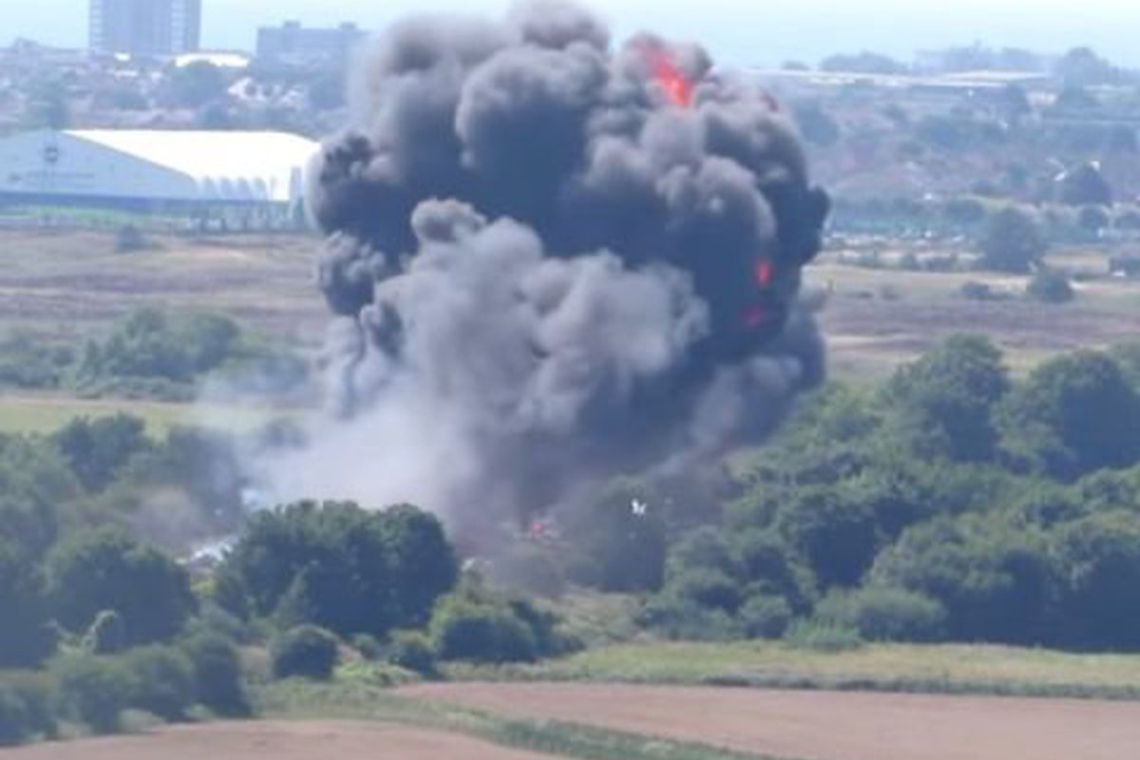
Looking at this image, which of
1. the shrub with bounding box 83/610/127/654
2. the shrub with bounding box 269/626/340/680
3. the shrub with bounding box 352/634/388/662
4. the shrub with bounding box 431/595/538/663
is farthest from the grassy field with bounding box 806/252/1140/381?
the shrub with bounding box 83/610/127/654

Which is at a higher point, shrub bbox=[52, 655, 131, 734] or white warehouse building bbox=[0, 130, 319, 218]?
shrub bbox=[52, 655, 131, 734]

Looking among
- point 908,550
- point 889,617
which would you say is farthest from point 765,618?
point 908,550

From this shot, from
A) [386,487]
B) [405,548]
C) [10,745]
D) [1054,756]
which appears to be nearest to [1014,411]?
[386,487]

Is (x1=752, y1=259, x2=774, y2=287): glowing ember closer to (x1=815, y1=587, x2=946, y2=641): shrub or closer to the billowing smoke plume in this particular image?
the billowing smoke plume

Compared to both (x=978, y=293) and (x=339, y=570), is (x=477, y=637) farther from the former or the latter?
(x=978, y=293)

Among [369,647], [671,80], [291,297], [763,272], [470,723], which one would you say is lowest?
[291,297]

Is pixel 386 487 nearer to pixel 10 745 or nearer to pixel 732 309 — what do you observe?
pixel 732 309

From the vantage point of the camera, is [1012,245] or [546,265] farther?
[1012,245]
